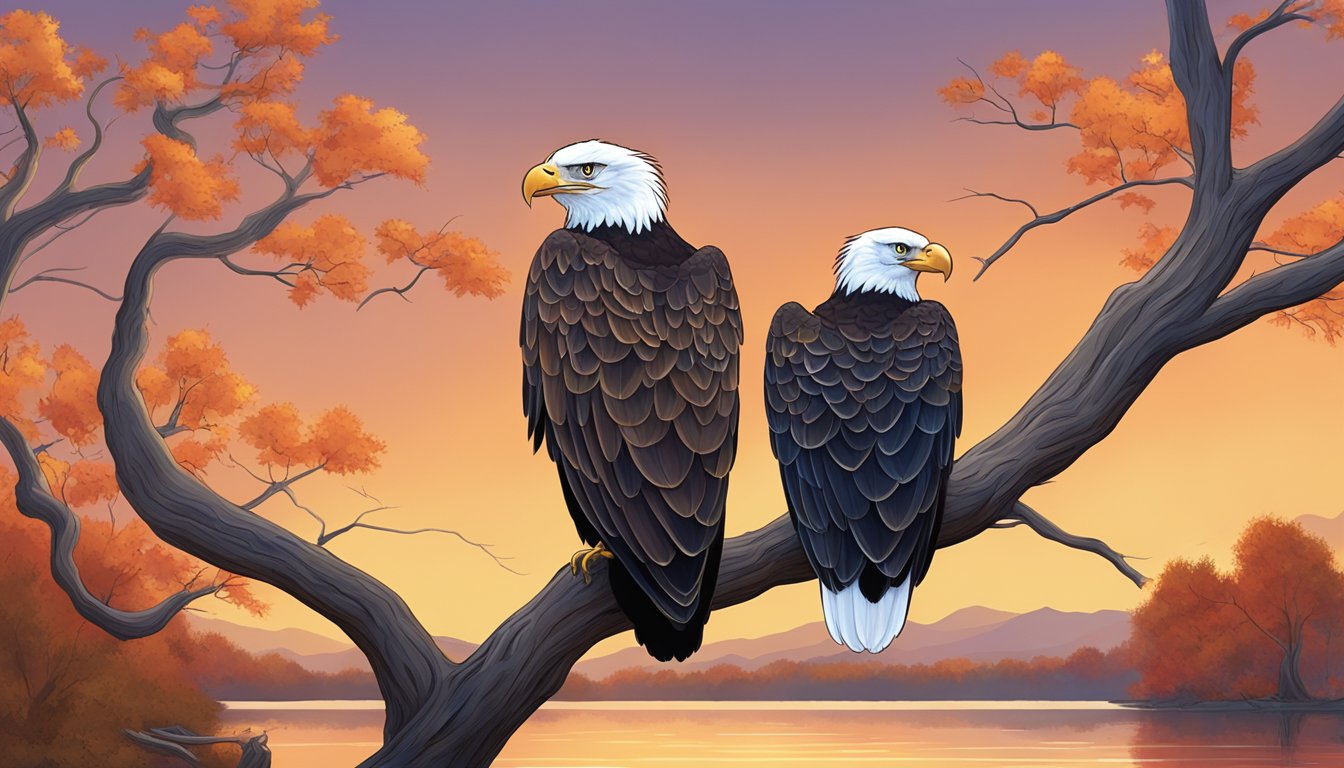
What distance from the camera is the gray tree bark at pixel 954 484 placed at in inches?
185

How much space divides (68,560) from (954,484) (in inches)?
203

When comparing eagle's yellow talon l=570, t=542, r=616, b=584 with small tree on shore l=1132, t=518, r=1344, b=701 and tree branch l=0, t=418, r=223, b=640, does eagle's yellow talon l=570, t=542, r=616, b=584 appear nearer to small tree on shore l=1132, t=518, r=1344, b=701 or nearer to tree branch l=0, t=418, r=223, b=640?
tree branch l=0, t=418, r=223, b=640

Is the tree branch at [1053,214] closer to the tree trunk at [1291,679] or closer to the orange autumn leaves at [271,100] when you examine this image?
the orange autumn leaves at [271,100]

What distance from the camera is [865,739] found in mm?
11078

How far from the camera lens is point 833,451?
4312mm

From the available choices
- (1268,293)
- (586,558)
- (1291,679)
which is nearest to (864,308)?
(586,558)

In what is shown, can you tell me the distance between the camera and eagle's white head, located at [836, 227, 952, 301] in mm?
4719

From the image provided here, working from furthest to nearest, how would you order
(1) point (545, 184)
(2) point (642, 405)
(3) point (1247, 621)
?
1. (3) point (1247, 621)
2. (1) point (545, 184)
3. (2) point (642, 405)

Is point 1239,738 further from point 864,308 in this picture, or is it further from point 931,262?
point 864,308

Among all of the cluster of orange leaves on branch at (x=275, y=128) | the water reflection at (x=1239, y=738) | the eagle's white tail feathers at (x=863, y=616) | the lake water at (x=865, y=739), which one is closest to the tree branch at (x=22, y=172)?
the cluster of orange leaves on branch at (x=275, y=128)

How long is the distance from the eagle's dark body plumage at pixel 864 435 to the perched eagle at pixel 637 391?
10.6 inches

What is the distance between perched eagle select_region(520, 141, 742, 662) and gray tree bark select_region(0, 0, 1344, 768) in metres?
0.56

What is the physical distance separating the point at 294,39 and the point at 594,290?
4.97 meters

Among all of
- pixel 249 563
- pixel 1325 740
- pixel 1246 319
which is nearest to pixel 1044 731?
pixel 1325 740
